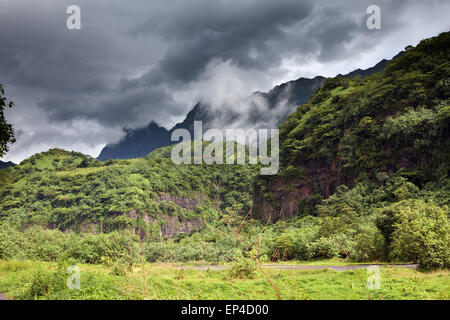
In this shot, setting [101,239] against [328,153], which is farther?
[328,153]

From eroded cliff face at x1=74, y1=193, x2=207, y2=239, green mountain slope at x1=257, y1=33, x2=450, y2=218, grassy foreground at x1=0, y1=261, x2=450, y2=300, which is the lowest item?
eroded cliff face at x1=74, y1=193, x2=207, y2=239

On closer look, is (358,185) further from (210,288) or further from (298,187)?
(210,288)

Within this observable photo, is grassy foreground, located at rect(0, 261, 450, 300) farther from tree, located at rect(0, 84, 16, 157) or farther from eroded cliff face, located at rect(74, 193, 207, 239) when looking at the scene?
eroded cliff face, located at rect(74, 193, 207, 239)

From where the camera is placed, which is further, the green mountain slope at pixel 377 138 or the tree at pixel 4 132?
the green mountain slope at pixel 377 138

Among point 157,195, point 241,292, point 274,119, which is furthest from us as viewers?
point 274,119

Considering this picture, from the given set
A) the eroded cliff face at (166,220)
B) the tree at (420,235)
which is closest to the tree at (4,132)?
the tree at (420,235)

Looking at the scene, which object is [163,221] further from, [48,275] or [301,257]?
[48,275]

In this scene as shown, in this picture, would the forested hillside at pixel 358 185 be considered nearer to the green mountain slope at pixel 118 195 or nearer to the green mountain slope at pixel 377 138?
the green mountain slope at pixel 377 138

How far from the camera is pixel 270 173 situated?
55.7m

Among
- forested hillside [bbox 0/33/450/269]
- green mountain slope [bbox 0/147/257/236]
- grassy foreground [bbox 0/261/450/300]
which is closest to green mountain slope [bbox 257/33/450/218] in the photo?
forested hillside [bbox 0/33/450/269]

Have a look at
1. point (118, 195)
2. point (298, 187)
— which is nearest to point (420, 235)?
point (298, 187)

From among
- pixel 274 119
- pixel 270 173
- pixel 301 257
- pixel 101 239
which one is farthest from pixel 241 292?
pixel 274 119
